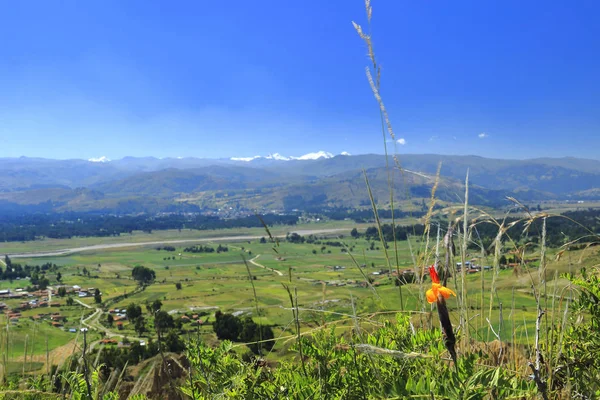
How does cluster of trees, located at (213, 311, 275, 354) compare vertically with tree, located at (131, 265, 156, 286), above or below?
above

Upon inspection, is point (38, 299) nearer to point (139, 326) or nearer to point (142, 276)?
point (142, 276)

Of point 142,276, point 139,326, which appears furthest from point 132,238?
point 139,326

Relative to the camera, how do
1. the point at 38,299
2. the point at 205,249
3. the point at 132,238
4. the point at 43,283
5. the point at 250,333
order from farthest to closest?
the point at 132,238, the point at 205,249, the point at 43,283, the point at 38,299, the point at 250,333

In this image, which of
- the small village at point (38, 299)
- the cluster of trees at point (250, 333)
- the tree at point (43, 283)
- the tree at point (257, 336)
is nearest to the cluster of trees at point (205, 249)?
the tree at point (43, 283)

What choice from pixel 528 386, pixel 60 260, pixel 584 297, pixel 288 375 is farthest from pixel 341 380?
pixel 60 260

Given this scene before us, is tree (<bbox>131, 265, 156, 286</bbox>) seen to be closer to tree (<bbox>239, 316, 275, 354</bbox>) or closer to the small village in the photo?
the small village

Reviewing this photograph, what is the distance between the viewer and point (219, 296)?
7112cm

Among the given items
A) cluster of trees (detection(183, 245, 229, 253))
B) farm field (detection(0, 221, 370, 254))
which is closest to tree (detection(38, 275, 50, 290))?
cluster of trees (detection(183, 245, 229, 253))

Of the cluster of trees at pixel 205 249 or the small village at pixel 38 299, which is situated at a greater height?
the small village at pixel 38 299

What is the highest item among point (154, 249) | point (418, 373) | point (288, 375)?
point (418, 373)

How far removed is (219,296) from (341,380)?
2859 inches

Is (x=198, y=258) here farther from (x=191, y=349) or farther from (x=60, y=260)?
(x=191, y=349)

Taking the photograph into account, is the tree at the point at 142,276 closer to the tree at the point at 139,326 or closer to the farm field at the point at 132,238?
the tree at the point at 139,326

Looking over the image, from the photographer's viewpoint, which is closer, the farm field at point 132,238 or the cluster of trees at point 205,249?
the cluster of trees at point 205,249
